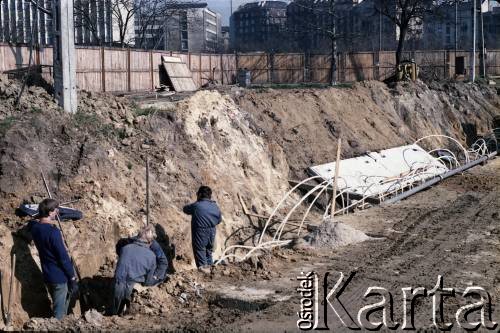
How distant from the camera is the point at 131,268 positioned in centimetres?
971

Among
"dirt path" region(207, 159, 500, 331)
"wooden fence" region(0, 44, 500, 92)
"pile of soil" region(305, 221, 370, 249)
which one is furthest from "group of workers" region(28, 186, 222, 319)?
"wooden fence" region(0, 44, 500, 92)

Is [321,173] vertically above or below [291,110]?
below

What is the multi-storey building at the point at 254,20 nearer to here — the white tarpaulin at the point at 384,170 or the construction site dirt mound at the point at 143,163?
the white tarpaulin at the point at 384,170

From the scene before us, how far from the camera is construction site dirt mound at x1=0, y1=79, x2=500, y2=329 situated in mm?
11305

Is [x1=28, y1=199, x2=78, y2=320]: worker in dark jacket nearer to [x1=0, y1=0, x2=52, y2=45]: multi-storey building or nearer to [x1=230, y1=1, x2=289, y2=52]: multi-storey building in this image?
[x1=0, y1=0, x2=52, y2=45]: multi-storey building

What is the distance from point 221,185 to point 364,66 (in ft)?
112

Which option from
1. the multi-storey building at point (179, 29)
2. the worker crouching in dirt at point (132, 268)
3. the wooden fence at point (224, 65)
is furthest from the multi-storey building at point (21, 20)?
the worker crouching in dirt at point (132, 268)

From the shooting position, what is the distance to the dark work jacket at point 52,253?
30.6ft

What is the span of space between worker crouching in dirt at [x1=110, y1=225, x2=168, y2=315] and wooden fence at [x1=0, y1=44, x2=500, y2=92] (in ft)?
26.9

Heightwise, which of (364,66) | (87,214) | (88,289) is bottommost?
(88,289)

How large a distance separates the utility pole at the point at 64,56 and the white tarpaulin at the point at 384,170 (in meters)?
7.62

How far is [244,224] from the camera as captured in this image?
1572cm

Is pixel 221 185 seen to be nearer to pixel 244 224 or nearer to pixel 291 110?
pixel 244 224

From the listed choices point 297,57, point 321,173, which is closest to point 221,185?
point 321,173
